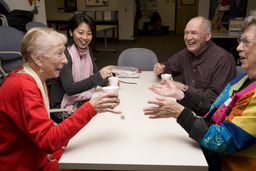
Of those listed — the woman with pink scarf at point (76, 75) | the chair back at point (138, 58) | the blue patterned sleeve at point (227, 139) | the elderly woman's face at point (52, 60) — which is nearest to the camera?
the blue patterned sleeve at point (227, 139)

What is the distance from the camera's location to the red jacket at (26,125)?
3.33 ft

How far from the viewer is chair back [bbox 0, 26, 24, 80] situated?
3188 millimetres

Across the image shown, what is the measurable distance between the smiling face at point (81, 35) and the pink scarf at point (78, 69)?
0.06 meters

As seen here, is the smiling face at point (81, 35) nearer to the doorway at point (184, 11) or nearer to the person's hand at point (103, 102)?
the person's hand at point (103, 102)

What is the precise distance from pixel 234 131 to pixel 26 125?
953 millimetres

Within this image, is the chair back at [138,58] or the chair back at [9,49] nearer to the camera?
the chair back at [138,58]

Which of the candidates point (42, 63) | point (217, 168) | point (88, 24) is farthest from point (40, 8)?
point (217, 168)

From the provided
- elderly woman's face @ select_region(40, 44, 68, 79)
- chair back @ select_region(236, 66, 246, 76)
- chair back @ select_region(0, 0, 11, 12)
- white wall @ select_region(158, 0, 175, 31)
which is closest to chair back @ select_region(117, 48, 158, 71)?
chair back @ select_region(236, 66, 246, 76)

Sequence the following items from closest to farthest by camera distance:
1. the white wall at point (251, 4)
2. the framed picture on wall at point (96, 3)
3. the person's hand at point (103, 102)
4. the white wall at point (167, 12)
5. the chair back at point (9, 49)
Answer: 1. the person's hand at point (103, 102)
2. the chair back at point (9, 49)
3. the white wall at point (251, 4)
4. the framed picture on wall at point (96, 3)
5. the white wall at point (167, 12)

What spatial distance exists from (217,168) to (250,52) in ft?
2.24

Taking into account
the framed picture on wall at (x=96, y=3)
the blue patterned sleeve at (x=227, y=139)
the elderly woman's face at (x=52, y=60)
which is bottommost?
the blue patterned sleeve at (x=227, y=139)

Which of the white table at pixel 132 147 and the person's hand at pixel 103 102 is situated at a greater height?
the person's hand at pixel 103 102

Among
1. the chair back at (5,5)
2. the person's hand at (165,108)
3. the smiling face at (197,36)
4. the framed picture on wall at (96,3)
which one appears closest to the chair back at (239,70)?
the smiling face at (197,36)

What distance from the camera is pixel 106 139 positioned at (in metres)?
1.20
